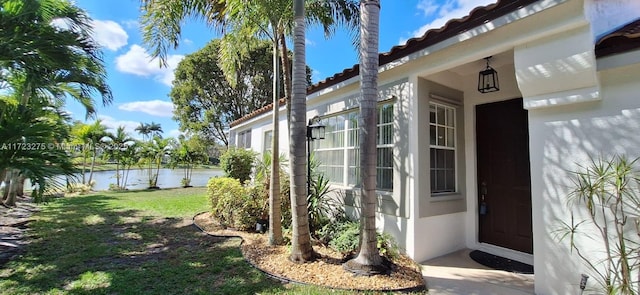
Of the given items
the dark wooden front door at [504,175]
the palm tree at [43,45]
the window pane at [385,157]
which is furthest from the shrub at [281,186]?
the palm tree at [43,45]

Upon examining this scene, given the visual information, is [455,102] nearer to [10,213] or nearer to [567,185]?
[567,185]

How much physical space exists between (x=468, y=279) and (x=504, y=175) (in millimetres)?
2263

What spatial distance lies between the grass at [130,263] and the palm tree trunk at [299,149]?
0.82 meters

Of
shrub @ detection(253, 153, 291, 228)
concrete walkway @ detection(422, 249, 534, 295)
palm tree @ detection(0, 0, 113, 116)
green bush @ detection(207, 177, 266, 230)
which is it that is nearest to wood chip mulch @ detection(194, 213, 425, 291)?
concrete walkway @ detection(422, 249, 534, 295)

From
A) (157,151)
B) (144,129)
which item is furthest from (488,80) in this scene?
(144,129)

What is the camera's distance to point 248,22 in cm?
595

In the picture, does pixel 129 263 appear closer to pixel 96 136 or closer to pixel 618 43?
pixel 618 43

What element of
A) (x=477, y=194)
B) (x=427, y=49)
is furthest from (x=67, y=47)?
(x=477, y=194)

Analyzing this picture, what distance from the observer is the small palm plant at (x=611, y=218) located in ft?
9.81

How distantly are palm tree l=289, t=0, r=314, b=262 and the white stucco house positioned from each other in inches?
65.1

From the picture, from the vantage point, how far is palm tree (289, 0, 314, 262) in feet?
16.3

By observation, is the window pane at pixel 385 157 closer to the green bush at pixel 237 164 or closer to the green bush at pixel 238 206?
the green bush at pixel 238 206

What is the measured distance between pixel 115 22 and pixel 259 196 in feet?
26.7

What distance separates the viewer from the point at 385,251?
198 inches
